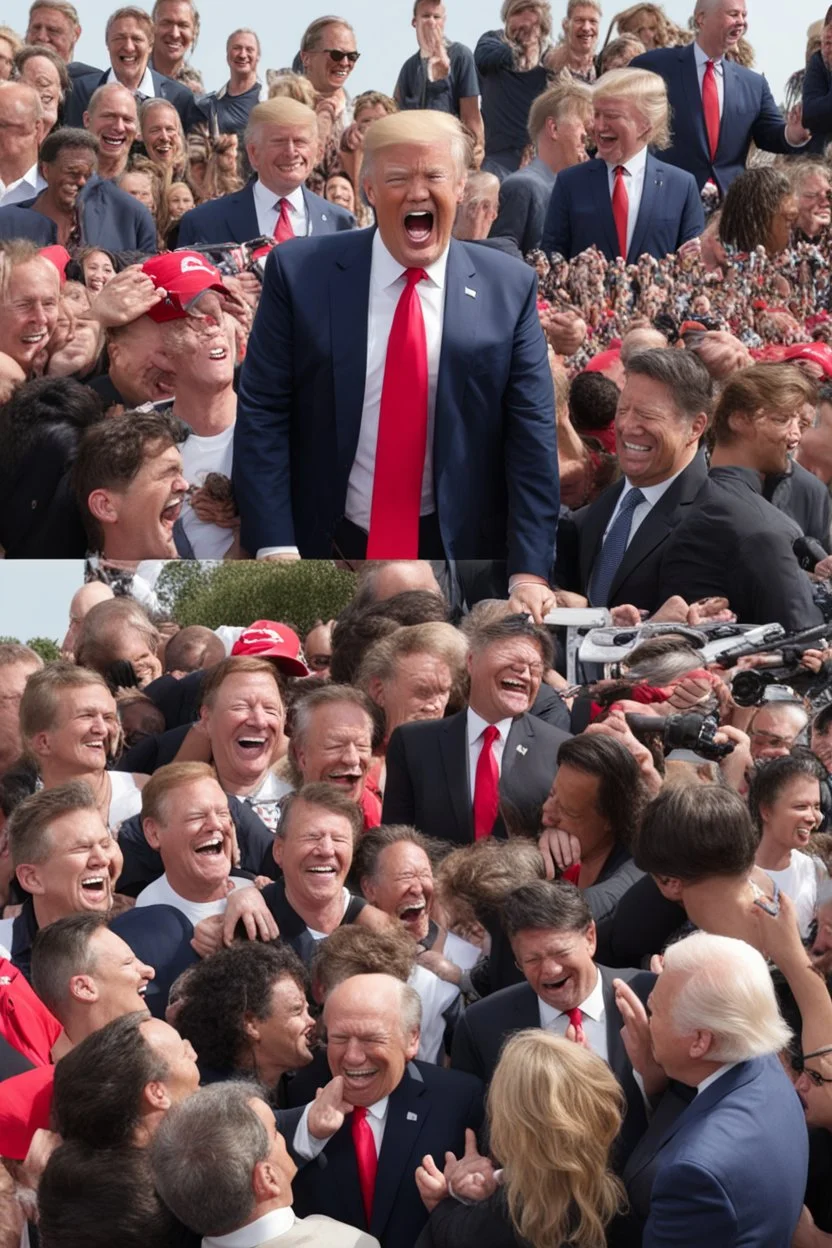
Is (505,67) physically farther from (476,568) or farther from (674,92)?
(476,568)

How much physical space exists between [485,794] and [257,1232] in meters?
2.05

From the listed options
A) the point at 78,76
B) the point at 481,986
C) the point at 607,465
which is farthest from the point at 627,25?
the point at 481,986

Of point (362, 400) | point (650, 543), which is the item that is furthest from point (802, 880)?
point (362, 400)

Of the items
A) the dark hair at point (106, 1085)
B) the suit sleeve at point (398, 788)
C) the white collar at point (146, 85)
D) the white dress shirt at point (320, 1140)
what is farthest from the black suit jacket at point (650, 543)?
the white collar at point (146, 85)

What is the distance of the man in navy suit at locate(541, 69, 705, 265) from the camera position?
11.0 meters

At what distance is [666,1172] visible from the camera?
16.8 ft

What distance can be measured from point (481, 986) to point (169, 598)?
210cm

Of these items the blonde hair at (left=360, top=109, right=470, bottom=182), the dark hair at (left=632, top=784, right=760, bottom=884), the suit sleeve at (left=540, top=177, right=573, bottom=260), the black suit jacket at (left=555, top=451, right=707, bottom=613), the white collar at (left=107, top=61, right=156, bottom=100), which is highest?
the blonde hair at (left=360, top=109, right=470, bottom=182)

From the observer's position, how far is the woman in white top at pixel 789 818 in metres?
6.61

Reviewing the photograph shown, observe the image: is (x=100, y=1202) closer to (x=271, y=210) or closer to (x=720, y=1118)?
(x=720, y=1118)

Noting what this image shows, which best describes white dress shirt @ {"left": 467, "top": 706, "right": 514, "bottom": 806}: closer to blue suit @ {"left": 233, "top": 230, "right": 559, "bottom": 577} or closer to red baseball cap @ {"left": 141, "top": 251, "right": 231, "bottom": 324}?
blue suit @ {"left": 233, "top": 230, "right": 559, "bottom": 577}

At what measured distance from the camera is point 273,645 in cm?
768

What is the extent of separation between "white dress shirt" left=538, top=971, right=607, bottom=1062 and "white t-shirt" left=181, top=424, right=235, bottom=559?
2520mm

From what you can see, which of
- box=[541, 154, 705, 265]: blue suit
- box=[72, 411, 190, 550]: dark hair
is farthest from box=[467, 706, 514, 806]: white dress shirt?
box=[541, 154, 705, 265]: blue suit
